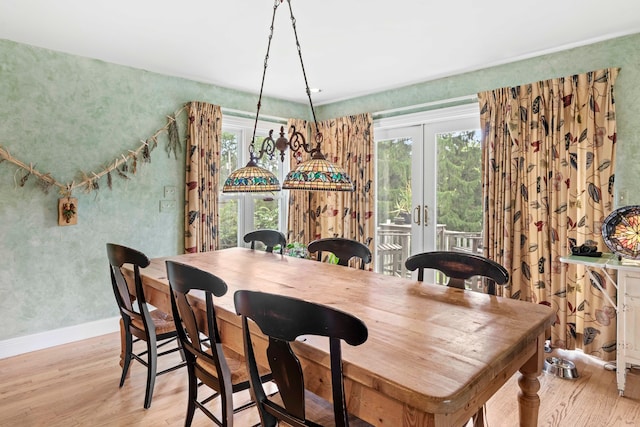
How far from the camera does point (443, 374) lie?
1043 millimetres

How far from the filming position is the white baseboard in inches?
121

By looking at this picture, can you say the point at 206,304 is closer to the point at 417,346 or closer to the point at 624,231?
the point at 417,346

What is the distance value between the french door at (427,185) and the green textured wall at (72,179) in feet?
7.52

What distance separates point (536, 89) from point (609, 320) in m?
1.92

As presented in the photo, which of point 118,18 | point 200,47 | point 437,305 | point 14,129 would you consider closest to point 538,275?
point 437,305

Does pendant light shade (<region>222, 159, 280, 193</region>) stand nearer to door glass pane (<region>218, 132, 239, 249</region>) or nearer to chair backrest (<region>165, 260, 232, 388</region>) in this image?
chair backrest (<region>165, 260, 232, 388</region>)

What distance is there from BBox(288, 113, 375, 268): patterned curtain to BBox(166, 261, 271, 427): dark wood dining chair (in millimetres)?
2852

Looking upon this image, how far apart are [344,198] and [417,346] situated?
355cm

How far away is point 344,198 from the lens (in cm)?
472

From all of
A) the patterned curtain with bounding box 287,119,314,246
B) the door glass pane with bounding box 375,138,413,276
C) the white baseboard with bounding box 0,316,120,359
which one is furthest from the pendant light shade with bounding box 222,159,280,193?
the patterned curtain with bounding box 287,119,314,246

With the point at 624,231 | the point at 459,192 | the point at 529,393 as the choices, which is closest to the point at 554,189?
the point at 624,231

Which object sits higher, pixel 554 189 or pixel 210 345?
pixel 554 189

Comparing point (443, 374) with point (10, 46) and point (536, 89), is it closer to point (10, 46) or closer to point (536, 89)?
point (536, 89)

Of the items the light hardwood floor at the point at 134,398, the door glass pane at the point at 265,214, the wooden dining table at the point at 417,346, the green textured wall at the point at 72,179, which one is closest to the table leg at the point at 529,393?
the wooden dining table at the point at 417,346
